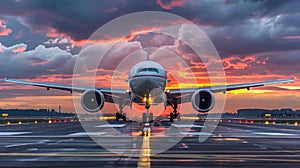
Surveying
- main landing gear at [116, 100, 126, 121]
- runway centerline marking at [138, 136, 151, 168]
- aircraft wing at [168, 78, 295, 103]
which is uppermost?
aircraft wing at [168, 78, 295, 103]

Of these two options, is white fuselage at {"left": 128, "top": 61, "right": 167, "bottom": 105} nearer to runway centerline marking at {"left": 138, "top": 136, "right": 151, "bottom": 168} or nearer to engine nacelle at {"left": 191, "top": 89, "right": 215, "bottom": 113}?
engine nacelle at {"left": 191, "top": 89, "right": 215, "bottom": 113}

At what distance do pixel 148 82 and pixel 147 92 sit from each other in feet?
4.34

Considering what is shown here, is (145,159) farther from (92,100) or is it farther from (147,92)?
(92,100)

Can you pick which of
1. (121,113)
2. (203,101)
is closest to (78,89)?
(121,113)

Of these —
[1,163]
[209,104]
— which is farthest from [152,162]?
[209,104]

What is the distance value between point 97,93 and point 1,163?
3525 cm

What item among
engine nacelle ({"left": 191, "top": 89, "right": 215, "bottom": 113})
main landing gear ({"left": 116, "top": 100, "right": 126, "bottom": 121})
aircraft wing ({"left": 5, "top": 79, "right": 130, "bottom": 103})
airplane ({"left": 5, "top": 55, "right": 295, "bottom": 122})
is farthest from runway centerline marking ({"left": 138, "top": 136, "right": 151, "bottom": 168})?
main landing gear ({"left": 116, "top": 100, "right": 126, "bottom": 121})

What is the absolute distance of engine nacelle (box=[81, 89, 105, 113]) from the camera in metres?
47.7

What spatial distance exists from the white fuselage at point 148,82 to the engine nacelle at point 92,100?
A: 11.6ft

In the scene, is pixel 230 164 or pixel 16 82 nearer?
pixel 230 164

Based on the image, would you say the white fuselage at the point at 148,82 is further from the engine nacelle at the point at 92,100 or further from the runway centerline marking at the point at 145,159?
the runway centerline marking at the point at 145,159

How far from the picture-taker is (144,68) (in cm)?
4525

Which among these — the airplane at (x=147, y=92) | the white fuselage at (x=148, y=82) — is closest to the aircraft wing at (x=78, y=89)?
the airplane at (x=147, y=92)

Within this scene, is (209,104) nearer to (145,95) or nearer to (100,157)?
(145,95)
